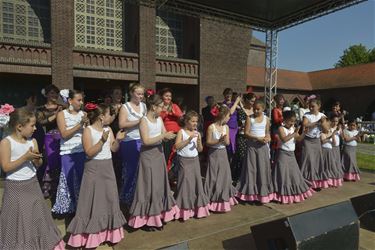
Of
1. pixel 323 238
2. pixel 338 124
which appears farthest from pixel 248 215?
pixel 338 124

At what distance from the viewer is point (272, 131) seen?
7.32 metres

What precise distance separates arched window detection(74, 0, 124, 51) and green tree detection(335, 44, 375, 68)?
42654mm

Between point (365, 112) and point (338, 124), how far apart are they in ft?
98.1

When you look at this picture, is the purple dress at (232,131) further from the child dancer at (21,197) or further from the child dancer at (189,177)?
the child dancer at (21,197)

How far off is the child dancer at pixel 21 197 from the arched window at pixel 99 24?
587 inches

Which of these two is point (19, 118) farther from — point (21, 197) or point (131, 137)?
point (131, 137)

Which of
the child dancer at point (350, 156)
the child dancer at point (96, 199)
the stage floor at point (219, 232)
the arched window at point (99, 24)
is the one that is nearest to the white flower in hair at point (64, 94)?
the child dancer at point (96, 199)

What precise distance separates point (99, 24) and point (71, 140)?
14892 mm

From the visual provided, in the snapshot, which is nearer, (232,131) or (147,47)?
(232,131)

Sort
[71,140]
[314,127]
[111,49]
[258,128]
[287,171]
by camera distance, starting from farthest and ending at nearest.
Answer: [111,49] → [314,127] → [287,171] → [258,128] → [71,140]

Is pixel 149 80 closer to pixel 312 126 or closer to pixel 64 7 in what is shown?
pixel 64 7

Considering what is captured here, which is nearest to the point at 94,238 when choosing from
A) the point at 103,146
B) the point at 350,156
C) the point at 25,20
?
the point at 103,146

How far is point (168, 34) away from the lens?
19500 mm

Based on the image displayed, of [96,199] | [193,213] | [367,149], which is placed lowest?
[367,149]
